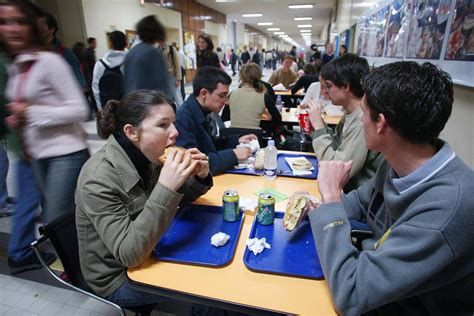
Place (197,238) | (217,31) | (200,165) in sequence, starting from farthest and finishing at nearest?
(217,31)
(200,165)
(197,238)

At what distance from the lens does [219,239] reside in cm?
106

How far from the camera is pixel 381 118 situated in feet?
2.77

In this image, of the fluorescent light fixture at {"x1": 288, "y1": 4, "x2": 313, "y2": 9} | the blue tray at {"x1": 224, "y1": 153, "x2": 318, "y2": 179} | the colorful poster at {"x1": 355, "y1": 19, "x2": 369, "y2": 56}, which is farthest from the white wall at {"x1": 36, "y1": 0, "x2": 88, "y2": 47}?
the fluorescent light fixture at {"x1": 288, "y1": 4, "x2": 313, "y2": 9}

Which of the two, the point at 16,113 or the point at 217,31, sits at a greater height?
the point at 217,31

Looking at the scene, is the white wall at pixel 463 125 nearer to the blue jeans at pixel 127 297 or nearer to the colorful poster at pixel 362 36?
the blue jeans at pixel 127 297

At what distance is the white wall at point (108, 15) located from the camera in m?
6.49

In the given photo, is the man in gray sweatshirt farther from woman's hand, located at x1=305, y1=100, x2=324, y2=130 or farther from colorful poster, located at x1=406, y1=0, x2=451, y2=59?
colorful poster, located at x1=406, y1=0, x2=451, y2=59

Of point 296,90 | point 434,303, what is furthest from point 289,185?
point 296,90

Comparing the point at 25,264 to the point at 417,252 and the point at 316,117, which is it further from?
the point at 417,252

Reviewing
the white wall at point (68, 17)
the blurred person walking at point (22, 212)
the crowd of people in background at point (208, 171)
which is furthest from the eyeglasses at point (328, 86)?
the white wall at point (68, 17)

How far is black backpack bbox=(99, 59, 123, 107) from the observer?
10.1 ft

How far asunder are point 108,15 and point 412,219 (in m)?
8.16

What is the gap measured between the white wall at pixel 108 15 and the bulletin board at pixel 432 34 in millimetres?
4244

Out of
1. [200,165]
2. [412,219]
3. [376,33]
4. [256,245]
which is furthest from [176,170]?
[376,33]
